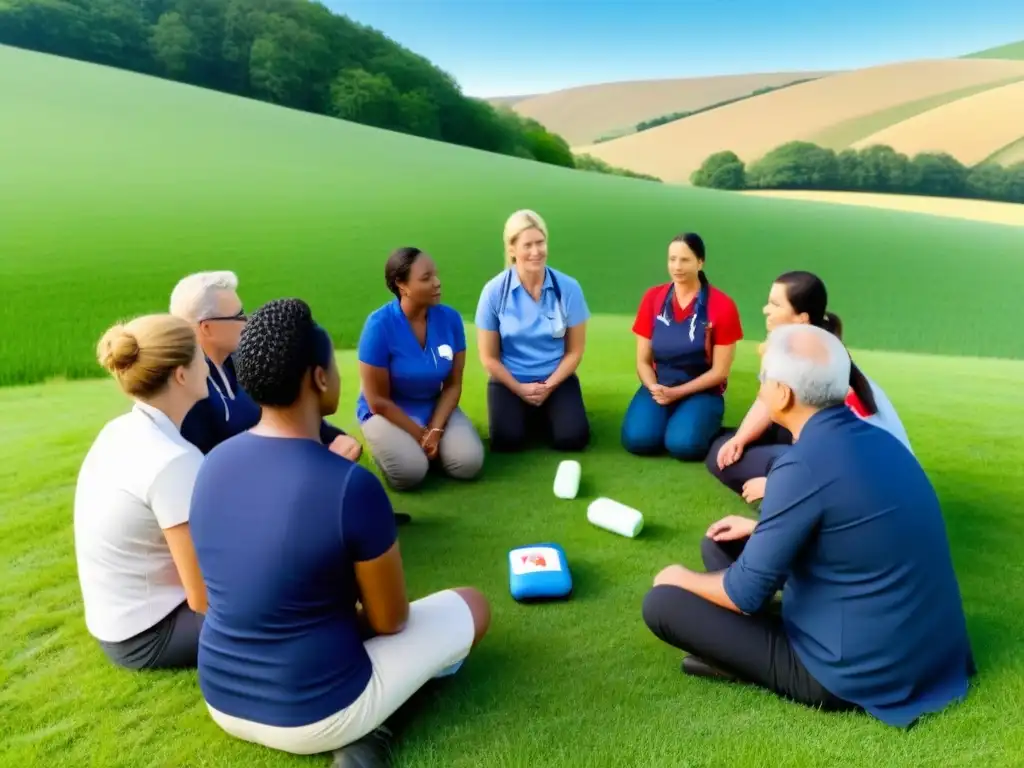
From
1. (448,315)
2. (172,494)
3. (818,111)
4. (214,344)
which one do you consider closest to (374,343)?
(448,315)

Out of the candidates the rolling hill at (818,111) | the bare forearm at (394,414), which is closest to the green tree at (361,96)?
the rolling hill at (818,111)

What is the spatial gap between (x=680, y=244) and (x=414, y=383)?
1.71 m

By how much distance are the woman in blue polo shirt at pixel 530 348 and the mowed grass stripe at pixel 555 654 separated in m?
0.21

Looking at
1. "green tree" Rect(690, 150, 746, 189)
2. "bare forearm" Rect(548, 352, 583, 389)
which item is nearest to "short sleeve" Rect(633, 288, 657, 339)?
"bare forearm" Rect(548, 352, 583, 389)

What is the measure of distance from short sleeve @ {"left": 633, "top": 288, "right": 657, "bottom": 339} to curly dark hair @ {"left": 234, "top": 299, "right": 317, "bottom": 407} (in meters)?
2.94

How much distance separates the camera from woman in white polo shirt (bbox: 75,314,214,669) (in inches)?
79.9

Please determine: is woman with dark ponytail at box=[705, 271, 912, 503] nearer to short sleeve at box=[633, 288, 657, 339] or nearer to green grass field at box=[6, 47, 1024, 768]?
green grass field at box=[6, 47, 1024, 768]

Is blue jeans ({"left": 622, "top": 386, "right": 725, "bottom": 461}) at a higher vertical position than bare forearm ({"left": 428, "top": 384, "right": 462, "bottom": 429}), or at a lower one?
lower

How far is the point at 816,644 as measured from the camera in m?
2.04

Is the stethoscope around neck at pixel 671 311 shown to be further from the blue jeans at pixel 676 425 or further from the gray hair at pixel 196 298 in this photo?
the gray hair at pixel 196 298

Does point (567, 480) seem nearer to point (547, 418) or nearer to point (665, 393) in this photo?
point (547, 418)

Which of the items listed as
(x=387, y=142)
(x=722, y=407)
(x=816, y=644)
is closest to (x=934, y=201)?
(x=387, y=142)

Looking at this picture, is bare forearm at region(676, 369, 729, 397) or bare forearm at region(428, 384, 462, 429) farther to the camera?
bare forearm at region(676, 369, 729, 397)

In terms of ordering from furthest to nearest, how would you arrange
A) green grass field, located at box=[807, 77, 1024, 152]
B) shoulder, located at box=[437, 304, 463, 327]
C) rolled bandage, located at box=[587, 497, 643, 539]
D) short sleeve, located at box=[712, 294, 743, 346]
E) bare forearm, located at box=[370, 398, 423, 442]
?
green grass field, located at box=[807, 77, 1024, 152] < short sleeve, located at box=[712, 294, 743, 346] < shoulder, located at box=[437, 304, 463, 327] < bare forearm, located at box=[370, 398, 423, 442] < rolled bandage, located at box=[587, 497, 643, 539]
